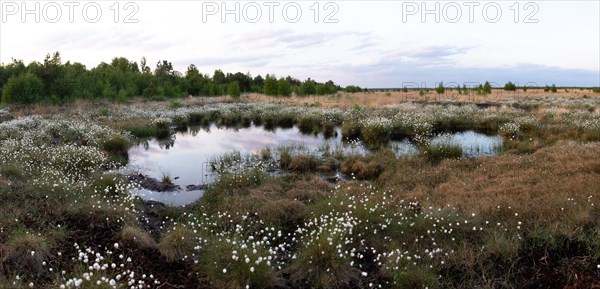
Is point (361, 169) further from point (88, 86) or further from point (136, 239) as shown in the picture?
point (88, 86)

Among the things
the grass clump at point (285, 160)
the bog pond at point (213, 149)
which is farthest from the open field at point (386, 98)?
the grass clump at point (285, 160)

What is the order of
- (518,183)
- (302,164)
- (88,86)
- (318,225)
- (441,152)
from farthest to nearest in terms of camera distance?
(88,86), (441,152), (302,164), (518,183), (318,225)

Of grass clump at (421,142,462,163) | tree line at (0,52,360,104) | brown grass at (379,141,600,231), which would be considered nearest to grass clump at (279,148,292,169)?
brown grass at (379,141,600,231)

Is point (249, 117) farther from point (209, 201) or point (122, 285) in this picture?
point (122, 285)

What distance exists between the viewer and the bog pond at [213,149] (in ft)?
41.9

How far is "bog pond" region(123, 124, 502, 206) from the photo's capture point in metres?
12.8

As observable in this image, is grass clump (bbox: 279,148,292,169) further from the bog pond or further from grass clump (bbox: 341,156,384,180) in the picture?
grass clump (bbox: 341,156,384,180)

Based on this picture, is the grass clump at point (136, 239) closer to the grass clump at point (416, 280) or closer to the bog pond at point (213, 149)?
the bog pond at point (213, 149)

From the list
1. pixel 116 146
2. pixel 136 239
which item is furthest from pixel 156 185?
pixel 116 146

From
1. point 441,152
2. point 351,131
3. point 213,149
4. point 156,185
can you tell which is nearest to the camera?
point 156,185

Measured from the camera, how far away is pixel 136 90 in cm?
5309

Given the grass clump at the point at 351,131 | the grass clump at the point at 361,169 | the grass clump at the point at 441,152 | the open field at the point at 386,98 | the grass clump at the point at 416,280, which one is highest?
the open field at the point at 386,98

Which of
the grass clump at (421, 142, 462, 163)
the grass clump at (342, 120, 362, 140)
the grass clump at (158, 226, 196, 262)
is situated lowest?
the grass clump at (158, 226, 196, 262)

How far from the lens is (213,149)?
18781 millimetres
